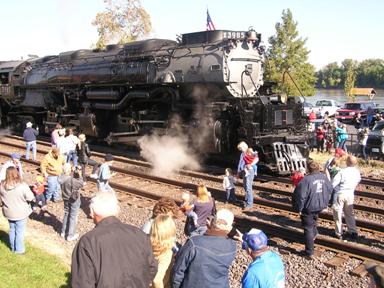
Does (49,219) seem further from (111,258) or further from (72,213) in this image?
(111,258)

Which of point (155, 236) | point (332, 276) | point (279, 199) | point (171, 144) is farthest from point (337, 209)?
point (171, 144)

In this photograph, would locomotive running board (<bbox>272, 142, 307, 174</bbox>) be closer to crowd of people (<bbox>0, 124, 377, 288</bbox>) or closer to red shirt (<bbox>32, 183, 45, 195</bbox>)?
crowd of people (<bbox>0, 124, 377, 288</bbox>)

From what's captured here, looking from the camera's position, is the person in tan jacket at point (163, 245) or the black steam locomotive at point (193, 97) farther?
the black steam locomotive at point (193, 97)

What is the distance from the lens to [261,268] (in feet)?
12.5

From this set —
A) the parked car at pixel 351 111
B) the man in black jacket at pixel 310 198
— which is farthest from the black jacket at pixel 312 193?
the parked car at pixel 351 111

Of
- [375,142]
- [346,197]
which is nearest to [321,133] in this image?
[375,142]

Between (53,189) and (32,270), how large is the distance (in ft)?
11.8

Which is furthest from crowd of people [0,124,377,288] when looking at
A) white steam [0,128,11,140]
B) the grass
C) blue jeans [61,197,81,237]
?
white steam [0,128,11,140]

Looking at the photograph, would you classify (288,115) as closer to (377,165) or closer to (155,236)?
(377,165)

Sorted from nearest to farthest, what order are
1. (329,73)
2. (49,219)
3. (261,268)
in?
(261,268) → (49,219) → (329,73)

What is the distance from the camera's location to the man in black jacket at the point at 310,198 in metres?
6.82

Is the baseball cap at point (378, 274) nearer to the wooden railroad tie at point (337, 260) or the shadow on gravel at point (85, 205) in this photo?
the wooden railroad tie at point (337, 260)

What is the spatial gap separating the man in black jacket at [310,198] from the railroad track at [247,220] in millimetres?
514

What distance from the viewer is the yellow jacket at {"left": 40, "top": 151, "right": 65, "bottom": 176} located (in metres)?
9.46
